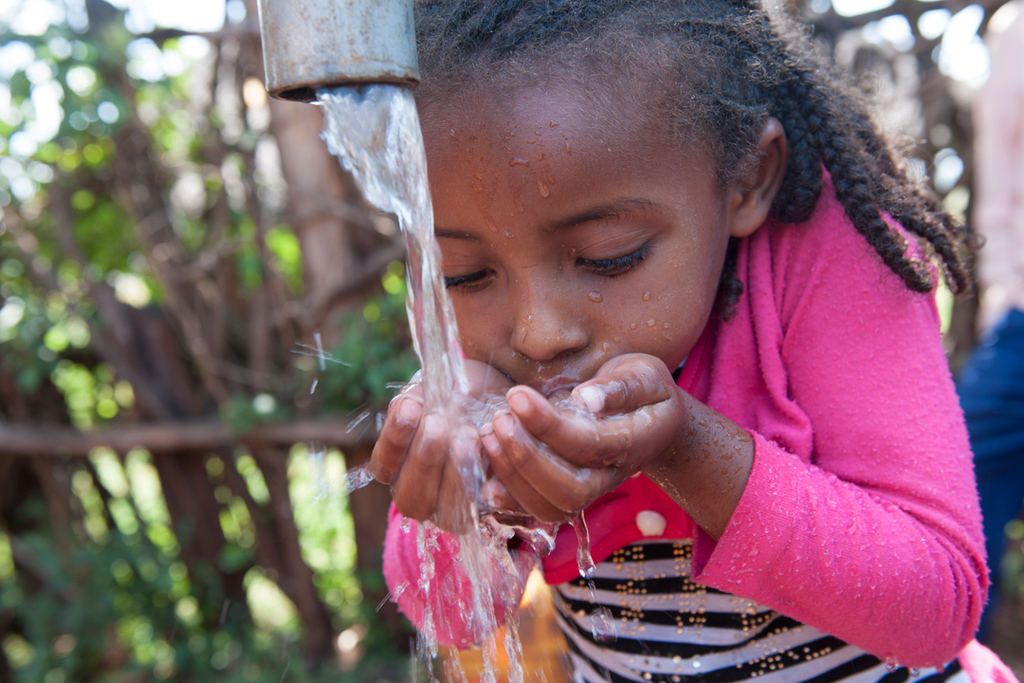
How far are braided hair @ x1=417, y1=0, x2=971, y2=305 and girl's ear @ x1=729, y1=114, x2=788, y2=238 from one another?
0.02 metres

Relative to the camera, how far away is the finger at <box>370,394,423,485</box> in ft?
2.99

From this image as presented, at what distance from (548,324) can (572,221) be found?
5.4 inches

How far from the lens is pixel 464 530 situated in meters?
0.97

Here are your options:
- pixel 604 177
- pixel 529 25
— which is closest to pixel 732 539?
pixel 604 177

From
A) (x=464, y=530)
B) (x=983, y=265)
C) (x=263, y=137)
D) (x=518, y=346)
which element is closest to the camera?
(x=464, y=530)

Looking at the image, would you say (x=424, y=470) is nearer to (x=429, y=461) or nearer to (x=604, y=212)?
(x=429, y=461)

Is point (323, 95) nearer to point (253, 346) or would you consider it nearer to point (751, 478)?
point (751, 478)

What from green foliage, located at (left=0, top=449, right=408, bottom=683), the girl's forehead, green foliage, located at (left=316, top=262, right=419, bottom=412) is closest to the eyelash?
the girl's forehead

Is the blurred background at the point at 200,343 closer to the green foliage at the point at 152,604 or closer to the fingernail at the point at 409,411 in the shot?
the green foliage at the point at 152,604

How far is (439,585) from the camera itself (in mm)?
1253

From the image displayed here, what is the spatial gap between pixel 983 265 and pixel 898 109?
31.9 inches

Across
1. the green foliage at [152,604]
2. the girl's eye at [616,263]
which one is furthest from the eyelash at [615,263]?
the green foliage at [152,604]

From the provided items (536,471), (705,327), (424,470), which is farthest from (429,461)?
(705,327)

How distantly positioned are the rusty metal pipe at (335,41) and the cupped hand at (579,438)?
36cm
